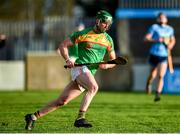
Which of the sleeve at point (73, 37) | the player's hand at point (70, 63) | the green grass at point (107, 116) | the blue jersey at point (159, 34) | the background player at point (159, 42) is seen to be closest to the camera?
the player's hand at point (70, 63)

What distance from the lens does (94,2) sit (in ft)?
141

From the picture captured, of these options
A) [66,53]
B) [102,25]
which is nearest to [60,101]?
[66,53]

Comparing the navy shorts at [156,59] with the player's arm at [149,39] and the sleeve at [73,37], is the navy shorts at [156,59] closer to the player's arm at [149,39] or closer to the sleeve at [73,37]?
the player's arm at [149,39]

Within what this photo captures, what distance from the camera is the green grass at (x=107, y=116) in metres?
11.7

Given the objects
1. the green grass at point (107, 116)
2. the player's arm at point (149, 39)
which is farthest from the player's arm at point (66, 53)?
the player's arm at point (149, 39)

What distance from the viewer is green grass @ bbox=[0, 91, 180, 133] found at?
11.7 metres

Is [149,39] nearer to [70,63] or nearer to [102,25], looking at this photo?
[102,25]

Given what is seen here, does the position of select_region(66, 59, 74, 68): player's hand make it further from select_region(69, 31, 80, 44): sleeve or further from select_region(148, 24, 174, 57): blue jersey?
select_region(148, 24, 174, 57): blue jersey

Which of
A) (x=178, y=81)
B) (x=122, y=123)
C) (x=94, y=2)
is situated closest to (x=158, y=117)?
(x=122, y=123)

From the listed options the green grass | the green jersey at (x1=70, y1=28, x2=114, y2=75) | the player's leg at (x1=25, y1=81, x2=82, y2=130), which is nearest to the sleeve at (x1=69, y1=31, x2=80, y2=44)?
the green jersey at (x1=70, y1=28, x2=114, y2=75)

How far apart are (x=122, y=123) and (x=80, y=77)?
149cm

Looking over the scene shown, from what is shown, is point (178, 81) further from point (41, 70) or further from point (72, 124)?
point (72, 124)

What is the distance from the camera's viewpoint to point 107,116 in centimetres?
1420

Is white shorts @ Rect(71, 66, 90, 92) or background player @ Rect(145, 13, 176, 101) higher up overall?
white shorts @ Rect(71, 66, 90, 92)
